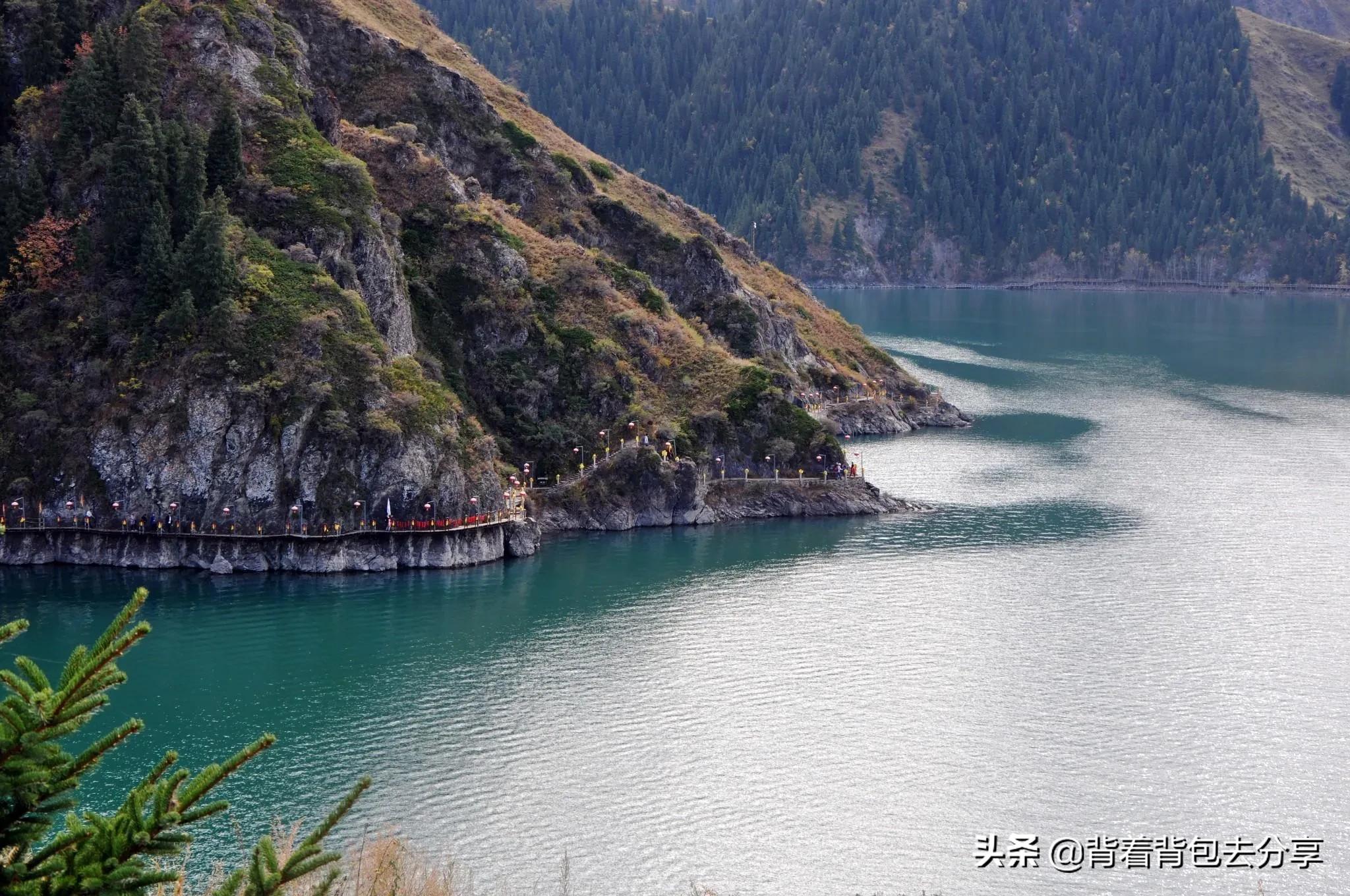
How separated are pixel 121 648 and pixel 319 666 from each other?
85171 mm

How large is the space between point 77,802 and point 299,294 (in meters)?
114

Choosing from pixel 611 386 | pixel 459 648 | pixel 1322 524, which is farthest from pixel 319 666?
pixel 1322 524

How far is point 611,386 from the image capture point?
146000 mm

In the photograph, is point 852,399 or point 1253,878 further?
point 852,399

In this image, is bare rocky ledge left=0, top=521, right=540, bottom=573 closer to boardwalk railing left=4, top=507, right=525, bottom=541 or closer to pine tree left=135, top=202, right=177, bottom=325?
boardwalk railing left=4, top=507, right=525, bottom=541

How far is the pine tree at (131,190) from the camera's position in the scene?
418ft

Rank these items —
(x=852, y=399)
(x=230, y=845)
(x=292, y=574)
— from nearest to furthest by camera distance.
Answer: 1. (x=230, y=845)
2. (x=292, y=574)
3. (x=852, y=399)

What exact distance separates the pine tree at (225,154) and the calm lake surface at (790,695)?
1466 inches

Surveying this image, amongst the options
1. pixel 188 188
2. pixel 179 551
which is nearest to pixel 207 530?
pixel 179 551

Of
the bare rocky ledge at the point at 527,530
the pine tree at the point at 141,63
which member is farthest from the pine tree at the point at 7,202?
the bare rocky ledge at the point at 527,530

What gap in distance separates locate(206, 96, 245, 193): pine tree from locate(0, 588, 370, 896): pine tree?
122878mm

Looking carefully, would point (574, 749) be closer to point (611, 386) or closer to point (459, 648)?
point (459, 648)

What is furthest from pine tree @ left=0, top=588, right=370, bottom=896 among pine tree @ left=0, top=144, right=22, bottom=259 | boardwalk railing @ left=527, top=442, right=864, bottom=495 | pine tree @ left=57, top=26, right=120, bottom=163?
pine tree @ left=57, top=26, right=120, bottom=163

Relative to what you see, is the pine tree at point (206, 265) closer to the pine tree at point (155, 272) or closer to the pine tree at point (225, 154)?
the pine tree at point (155, 272)
